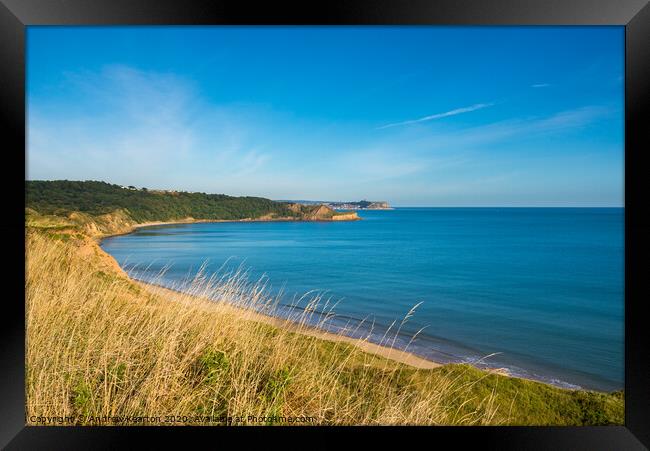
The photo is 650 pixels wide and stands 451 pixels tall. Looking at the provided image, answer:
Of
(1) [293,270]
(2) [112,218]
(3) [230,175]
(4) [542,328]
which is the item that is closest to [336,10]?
(3) [230,175]

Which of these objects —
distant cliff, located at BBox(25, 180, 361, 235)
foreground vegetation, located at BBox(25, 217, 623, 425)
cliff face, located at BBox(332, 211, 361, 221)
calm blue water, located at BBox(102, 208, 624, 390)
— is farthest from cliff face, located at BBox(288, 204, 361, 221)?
foreground vegetation, located at BBox(25, 217, 623, 425)

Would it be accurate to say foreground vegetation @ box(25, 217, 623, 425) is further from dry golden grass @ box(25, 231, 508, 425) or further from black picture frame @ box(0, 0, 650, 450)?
black picture frame @ box(0, 0, 650, 450)

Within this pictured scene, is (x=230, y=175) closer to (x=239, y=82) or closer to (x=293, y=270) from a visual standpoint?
(x=239, y=82)

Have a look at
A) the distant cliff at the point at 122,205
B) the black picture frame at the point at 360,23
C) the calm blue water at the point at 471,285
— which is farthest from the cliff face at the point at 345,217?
the black picture frame at the point at 360,23

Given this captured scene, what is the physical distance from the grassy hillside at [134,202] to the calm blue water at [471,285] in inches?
91.9

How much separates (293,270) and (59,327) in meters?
18.5

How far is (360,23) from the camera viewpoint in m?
1.78

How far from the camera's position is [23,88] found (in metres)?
1.81

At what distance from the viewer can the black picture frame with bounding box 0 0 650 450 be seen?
168cm

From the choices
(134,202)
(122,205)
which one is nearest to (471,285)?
(134,202)

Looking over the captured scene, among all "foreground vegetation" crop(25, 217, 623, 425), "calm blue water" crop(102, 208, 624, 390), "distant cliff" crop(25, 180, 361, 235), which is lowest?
"calm blue water" crop(102, 208, 624, 390)

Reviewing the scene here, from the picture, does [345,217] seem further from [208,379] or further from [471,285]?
[208,379]

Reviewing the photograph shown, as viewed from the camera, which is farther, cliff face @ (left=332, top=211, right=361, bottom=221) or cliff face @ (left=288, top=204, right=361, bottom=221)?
cliff face @ (left=332, top=211, right=361, bottom=221)

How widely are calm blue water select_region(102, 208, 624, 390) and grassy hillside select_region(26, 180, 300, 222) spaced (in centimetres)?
233
